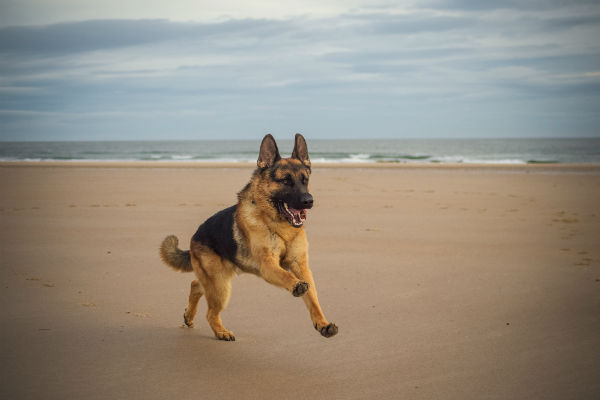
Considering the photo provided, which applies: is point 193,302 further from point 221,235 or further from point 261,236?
point 261,236

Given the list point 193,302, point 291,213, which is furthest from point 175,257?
point 291,213

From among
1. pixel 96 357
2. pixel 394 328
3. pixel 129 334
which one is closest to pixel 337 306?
pixel 394 328

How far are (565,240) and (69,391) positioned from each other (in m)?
9.05

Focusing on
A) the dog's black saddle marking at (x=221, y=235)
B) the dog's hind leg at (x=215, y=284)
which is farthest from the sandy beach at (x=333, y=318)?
the dog's black saddle marking at (x=221, y=235)

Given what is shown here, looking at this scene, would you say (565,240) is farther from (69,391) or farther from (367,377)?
(69,391)

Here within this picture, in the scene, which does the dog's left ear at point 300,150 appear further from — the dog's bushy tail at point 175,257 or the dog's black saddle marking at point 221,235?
the dog's bushy tail at point 175,257

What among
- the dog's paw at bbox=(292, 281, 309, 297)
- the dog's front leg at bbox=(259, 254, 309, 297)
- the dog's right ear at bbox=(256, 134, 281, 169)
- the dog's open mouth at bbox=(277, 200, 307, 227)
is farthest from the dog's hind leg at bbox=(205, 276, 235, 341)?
the dog's right ear at bbox=(256, 134, 281, 169)

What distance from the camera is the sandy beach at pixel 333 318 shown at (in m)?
4.11

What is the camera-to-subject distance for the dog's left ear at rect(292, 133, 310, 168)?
541cm

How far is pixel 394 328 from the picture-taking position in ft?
17.6

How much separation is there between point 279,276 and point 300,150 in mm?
1462

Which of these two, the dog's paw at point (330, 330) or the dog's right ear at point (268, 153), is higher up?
the dog's right ear at point (268, 153)

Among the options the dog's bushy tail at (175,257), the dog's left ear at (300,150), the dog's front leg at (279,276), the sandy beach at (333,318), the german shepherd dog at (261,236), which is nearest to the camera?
the sandy beach at (333,318)

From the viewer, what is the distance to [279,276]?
4.66 metres
